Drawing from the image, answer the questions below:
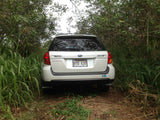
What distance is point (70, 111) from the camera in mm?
2943

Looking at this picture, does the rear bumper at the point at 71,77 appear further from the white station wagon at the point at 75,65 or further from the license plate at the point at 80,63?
the license plate at the point at 80,63

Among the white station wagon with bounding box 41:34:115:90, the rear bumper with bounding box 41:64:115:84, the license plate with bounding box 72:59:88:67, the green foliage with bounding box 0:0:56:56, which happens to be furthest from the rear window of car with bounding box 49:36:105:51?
the green foliage with bounding box 0:0:56:56

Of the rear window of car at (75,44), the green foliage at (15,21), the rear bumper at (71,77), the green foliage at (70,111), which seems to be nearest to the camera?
the green foliage at (70,111)

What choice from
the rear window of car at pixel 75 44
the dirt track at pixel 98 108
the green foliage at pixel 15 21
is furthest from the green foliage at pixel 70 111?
the green foliage at pixel 15 21

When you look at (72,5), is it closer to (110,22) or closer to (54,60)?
(110,22)

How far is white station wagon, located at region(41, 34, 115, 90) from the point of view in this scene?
3.25 m

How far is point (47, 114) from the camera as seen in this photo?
2918 millimetres

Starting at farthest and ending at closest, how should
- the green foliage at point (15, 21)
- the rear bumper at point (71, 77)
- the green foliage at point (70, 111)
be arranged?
the green foliage at point (15, 21), the rear bumper at point (71, 77), the green foliage at point (70, 111)

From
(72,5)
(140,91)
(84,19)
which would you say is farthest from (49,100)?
(84,19)

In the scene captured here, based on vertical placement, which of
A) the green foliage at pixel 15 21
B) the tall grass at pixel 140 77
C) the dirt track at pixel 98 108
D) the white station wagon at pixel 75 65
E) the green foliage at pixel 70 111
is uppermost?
the green foliage at pixel 15 21

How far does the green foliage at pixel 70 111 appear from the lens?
8.95 ft

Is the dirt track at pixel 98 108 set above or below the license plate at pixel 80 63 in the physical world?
below

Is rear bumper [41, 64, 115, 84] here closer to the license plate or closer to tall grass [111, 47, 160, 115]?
the license plate

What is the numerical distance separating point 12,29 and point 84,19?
360cm
